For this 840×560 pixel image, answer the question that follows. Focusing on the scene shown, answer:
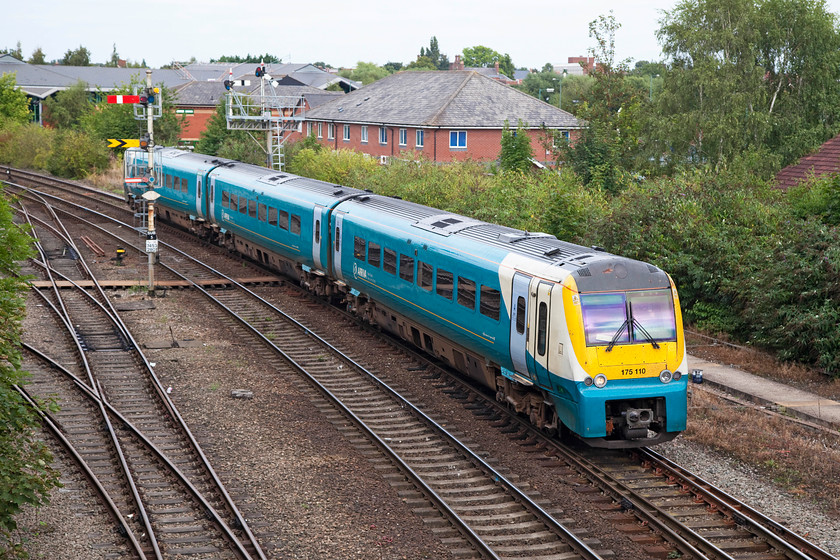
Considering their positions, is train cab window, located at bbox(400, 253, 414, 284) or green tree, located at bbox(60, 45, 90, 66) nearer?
train cab window, located at bbox(400, 253, 414, 284)

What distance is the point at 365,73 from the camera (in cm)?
15312

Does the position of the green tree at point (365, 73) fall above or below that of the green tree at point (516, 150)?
above

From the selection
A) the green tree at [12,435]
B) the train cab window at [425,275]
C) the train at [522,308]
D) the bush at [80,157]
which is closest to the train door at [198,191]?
the train at [522,308]

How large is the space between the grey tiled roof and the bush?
48.6ft

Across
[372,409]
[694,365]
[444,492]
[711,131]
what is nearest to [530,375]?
[444,492]

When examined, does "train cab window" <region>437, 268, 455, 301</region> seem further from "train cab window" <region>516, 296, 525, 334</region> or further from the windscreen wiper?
the windscreen wiper

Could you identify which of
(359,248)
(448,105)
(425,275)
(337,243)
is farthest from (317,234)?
(448,105)

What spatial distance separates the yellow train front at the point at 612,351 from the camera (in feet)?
40.1

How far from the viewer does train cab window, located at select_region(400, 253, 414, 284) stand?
17516mm

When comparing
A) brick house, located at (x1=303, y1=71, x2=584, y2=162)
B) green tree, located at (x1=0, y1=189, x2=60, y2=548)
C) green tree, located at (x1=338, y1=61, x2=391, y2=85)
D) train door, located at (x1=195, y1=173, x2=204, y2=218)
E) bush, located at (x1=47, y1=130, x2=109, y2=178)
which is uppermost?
green tree, located at (x1=338, y1=61, x2=391, y2=85)

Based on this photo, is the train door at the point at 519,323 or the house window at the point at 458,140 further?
the house window at the point at 458,140

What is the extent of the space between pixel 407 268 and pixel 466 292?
261cm

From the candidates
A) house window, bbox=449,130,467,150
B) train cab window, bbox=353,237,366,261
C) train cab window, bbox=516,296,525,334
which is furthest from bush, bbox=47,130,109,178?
train cab window, bbox=516,296,525,334

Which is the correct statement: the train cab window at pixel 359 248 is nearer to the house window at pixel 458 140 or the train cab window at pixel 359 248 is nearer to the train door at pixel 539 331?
the train door at pixel 539 331
